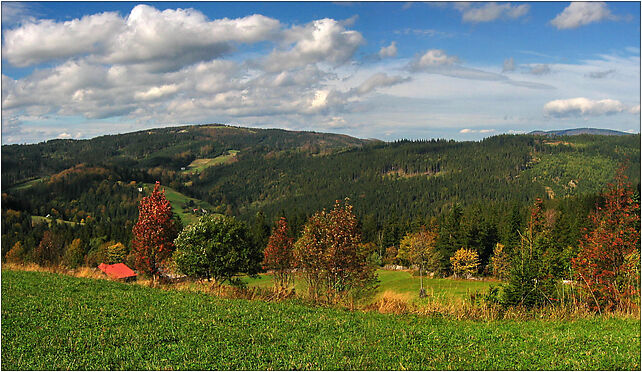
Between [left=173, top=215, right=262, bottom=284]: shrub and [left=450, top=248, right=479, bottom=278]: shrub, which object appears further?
[left=450, top=248, right=479, bottom=278]: shrub

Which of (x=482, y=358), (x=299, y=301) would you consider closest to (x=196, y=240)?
(x=299, y=301)

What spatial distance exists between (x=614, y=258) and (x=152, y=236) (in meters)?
22.8

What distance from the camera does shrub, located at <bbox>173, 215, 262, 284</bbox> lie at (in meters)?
31.4

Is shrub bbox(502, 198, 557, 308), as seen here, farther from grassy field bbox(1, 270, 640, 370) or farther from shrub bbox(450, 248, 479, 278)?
shrub bbox(450, 248, 479, 278)

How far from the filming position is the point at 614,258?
15242 mm

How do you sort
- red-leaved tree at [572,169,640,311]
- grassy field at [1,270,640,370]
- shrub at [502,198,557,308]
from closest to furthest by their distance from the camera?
grassy field at [1,270,640,370] → shrub at [502,198,557,308] → red-leaved tree at [572,169,640,311]

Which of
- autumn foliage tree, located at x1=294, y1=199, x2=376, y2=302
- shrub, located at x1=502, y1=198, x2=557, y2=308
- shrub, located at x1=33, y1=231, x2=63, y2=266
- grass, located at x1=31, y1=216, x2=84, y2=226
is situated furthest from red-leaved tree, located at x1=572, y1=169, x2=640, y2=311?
grass, located at x1=31, y1=216, x2=84, y2=226

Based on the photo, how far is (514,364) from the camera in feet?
25.9

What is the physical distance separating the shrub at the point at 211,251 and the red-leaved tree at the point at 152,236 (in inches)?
257

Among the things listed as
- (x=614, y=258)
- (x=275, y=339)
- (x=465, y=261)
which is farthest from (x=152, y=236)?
(x=465, y=261)

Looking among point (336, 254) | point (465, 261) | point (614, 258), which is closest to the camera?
point (614, 258)

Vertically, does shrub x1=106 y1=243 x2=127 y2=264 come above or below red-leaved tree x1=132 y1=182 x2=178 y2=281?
below

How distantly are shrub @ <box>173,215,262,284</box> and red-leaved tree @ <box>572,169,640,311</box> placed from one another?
76.8 ft

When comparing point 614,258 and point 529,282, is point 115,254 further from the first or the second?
point 614,258
